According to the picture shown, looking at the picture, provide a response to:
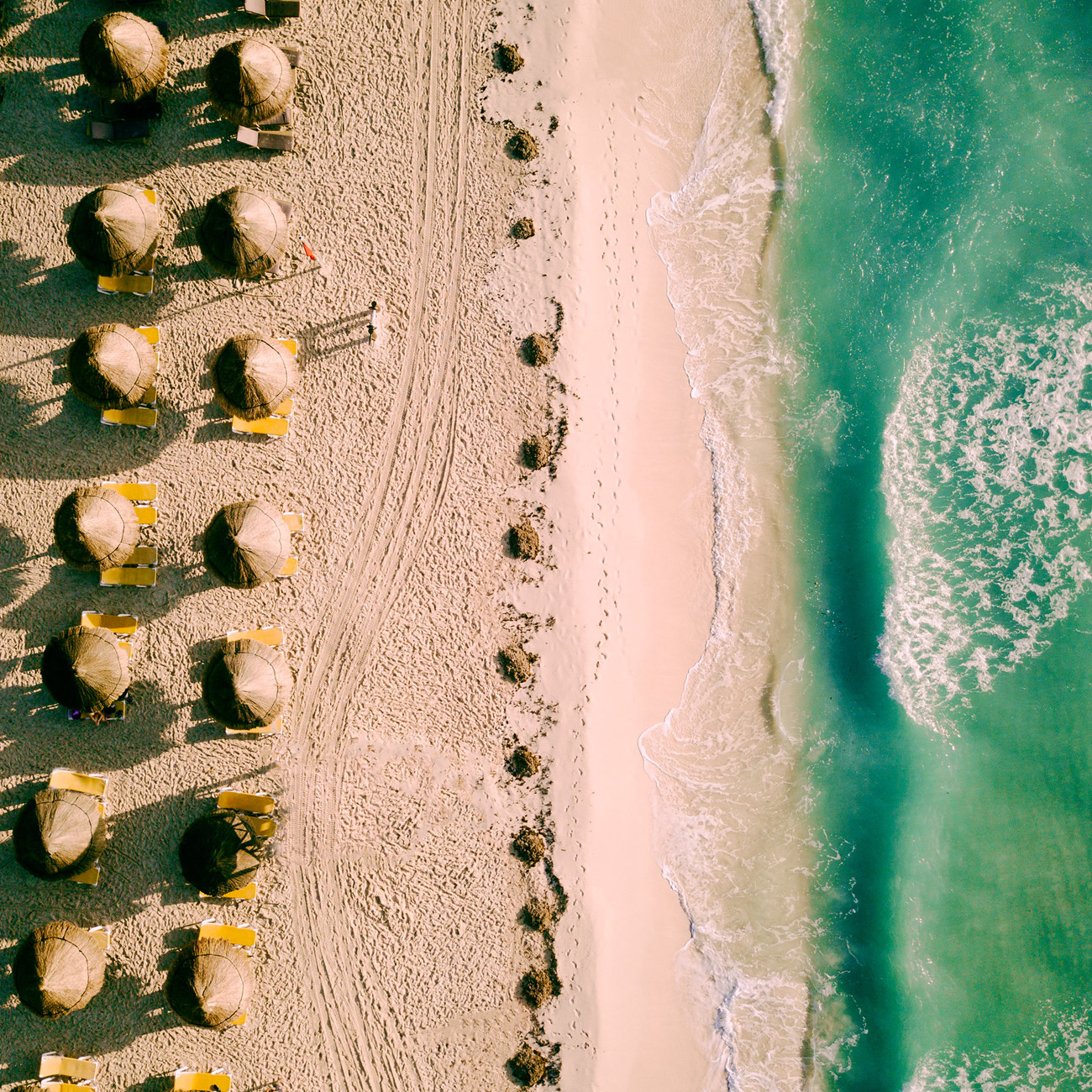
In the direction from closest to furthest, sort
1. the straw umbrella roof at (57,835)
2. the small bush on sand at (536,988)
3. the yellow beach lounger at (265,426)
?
the straw umbrella roof at (57,835), the small bush on sand at (536,988), the yellow beach lounger at (265,426)

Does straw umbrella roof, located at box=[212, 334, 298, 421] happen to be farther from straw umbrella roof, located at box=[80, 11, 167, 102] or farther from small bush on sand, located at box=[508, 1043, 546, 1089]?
small bush on sand, located at box=[508, 1043, 546, 1089]

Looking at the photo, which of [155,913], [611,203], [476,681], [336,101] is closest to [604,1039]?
[476,681]

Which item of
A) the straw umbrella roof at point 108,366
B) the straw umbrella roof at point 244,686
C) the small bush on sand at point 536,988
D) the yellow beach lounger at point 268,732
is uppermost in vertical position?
the straw umbrella roof at point 108,366

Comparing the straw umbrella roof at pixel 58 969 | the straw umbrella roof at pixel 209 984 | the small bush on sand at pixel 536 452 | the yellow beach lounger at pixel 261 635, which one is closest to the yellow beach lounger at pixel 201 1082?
the straw umbrella roof at pixel 209 984

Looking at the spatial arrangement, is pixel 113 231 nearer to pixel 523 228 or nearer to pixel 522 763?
pixel 523 228

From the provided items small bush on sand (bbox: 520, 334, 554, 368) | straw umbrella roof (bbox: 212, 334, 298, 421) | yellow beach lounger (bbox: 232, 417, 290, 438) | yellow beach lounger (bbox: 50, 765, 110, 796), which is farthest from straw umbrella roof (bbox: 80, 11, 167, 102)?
yellow beach lounger (bbox: 50, 765, 110, 796)

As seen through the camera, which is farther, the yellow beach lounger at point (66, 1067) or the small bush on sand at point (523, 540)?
the small bush on sand at point (523, 540)

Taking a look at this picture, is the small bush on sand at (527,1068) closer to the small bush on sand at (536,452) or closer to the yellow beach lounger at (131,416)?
the small bush on sand at (536,452)

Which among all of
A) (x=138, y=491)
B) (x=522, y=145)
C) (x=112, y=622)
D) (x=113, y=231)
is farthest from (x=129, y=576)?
(x=522, y=145)
